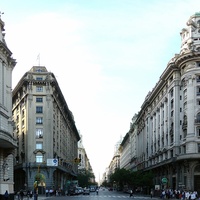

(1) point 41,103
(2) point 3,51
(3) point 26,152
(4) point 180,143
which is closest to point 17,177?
(3) point 26,152

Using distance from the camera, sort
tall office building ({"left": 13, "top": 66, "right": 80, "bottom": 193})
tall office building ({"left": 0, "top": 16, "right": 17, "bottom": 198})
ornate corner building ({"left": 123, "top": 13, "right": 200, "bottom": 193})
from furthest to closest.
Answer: tall office building ({"left": 13, "top": 66, "right": 80, "bottom": 193}), ornate corner building ({"left": 123, "top": 13, "right": 200, "bottom": 193}), tall office building ({"left": 0, "top": 16, "right": 17, "bottom": 198})

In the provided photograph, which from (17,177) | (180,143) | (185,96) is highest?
(185,96)

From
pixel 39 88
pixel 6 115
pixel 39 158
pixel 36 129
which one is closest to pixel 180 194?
pixel 6 115

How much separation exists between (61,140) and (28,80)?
25.9 m

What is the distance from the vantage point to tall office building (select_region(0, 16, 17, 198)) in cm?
6462

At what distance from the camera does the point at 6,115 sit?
2736 inches

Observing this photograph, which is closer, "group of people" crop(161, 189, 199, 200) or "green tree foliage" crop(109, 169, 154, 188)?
"group of people" crop(161, 189, 199, 200)

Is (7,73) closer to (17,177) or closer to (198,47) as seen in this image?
(198,47)

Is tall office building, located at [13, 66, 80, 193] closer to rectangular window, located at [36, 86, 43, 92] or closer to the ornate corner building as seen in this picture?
rectangular window, located at [36, 86, 43, 92]

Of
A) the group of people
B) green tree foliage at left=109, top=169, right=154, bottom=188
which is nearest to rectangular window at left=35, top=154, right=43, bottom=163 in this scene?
green tree foliage at left=109, top=169, right=154, bottom=188

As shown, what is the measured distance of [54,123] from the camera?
114 meters

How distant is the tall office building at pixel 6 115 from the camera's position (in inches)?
2544

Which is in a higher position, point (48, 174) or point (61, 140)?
point (61, 140)

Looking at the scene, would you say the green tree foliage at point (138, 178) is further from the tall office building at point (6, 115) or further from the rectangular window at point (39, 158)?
the tall office building at point (6, 115)
